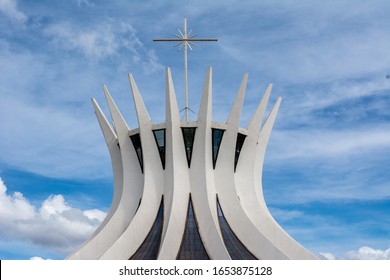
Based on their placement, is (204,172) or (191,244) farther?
(204,172)

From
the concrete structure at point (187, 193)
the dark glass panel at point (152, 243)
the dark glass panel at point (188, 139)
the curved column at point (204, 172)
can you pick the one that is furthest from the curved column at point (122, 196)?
the curved column at point (204, 172)

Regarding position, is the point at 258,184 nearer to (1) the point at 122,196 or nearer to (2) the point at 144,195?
(2) the point at 144,195

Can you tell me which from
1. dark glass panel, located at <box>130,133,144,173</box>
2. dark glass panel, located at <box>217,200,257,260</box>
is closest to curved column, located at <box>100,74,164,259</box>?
dark glass panel, located at <box>130,133,144,173</box>

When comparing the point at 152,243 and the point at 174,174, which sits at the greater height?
the point at 174,174

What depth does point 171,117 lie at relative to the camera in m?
42.7

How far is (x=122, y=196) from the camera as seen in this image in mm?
44125

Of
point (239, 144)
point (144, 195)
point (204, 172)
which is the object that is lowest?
point (144, 195)

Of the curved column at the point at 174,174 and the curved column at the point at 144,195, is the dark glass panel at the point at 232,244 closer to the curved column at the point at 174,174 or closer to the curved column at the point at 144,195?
the curved column at the point at 174,174

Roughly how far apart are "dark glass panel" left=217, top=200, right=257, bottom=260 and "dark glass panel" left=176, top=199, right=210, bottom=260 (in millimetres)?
1772

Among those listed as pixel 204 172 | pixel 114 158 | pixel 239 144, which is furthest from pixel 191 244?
pixel 114 158

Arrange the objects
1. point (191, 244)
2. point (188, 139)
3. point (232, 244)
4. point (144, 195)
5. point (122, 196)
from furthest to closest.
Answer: point (122, 196), point (188, 139), point (144, 195), point (232, 244), point (191, 244)

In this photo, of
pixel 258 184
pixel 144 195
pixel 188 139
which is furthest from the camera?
pixel 258 184

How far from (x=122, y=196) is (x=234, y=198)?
8.31 m
